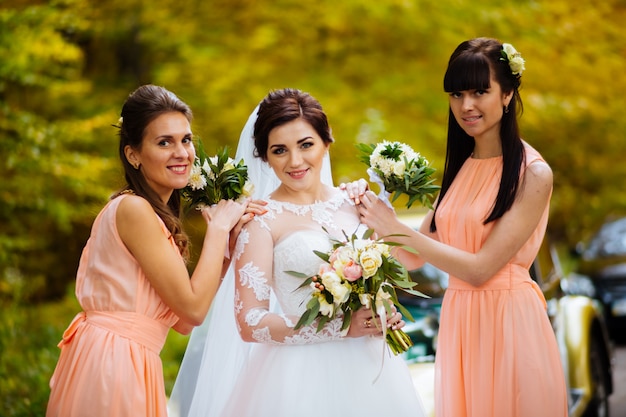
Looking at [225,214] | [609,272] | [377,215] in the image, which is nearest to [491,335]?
Result: [377,215]

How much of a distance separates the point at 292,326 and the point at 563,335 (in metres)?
3.58

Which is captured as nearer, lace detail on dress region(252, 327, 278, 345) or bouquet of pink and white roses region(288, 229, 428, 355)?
bouquet of pink and white roses region(288, 229, 428, 355)

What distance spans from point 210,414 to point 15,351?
403 cm

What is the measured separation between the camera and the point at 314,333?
3.55 m

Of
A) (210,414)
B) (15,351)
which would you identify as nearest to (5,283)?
(15,351)

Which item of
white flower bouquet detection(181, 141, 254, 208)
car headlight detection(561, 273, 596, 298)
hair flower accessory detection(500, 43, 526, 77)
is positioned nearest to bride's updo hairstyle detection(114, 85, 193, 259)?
white flower bouquet detection(181, 141, 254, 208)

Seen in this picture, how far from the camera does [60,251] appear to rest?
1088cm

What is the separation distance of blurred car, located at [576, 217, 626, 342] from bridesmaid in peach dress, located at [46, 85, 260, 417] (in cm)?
871

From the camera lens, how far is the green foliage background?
7.66 m

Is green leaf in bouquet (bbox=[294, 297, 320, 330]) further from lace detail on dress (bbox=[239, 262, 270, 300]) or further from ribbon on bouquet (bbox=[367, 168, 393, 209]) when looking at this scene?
ribbon on bouquet (bbox=[367, 168, 393, 209])

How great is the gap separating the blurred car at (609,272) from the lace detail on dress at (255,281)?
847 cm

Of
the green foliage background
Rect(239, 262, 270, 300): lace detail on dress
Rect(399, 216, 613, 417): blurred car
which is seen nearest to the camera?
Rect(239, 262, 270, 300): lace detail on dress

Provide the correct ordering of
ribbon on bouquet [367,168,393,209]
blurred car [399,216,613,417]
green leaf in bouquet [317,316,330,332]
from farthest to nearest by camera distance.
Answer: blurred car [399,216,613,417] < ribbon on bouquet [367,168,393,209] < green leaf in bouquet [317,316,330,332]

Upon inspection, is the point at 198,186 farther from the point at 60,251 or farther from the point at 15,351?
the point at 60,251
